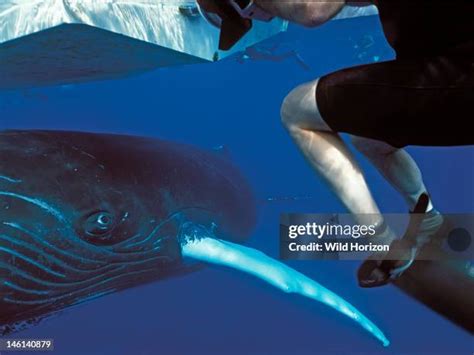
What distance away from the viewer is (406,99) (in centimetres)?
162

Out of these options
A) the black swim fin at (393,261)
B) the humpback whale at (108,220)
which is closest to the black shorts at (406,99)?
the black swim fin at (393,261)

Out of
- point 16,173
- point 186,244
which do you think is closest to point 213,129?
point 186,244

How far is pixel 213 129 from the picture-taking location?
9.66 ft

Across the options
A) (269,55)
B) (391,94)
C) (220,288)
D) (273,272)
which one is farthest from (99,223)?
(391,94)

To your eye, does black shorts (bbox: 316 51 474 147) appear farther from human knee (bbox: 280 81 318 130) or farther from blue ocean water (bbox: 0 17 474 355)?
blue ocean water (bbox: 0 17 474 355)

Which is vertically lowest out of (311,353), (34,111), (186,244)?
(311,353)

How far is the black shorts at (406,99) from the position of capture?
5.26 ft

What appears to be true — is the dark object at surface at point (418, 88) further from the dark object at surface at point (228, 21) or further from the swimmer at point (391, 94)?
the dark object at surface at point (228, 21)

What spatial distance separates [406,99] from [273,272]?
1472mm

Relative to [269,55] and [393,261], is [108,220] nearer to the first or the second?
[269,55]

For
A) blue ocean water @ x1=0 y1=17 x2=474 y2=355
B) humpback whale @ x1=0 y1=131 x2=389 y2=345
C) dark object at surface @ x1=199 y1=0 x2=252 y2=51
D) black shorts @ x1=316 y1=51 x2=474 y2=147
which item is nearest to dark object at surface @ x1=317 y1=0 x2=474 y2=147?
black shorts @ x1=316 y1=51 x2=474 y2=147

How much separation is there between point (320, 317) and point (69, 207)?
159 centimetres

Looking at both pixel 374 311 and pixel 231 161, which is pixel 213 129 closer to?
pixel 231 161

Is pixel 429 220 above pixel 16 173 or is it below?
below
